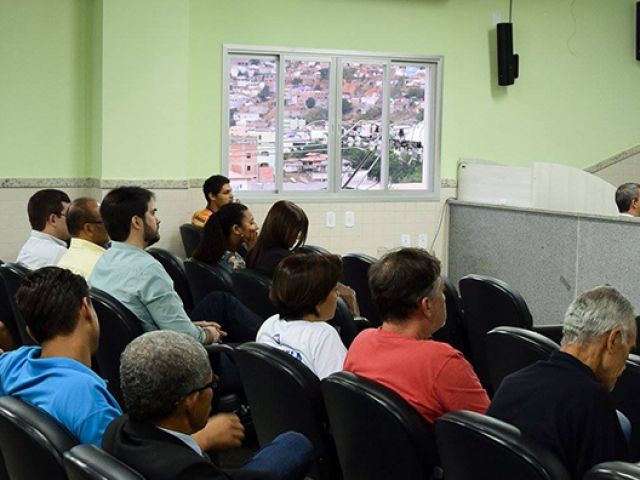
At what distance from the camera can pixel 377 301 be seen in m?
3.03

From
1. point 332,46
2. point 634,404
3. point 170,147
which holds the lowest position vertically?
A: point 634,404

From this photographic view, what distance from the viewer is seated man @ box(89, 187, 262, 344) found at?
154 inches

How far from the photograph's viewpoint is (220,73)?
8008mm

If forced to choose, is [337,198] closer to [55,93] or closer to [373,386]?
[55,93]

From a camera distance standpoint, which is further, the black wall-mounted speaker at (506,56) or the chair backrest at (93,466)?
the black wall-mounted speaker at (506,56)

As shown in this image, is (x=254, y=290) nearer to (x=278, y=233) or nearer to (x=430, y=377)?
(x=278, y=233)

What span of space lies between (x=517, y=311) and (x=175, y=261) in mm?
1897

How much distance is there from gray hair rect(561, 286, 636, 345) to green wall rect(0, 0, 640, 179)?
18.0 feet

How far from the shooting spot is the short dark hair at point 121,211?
4.05 metres

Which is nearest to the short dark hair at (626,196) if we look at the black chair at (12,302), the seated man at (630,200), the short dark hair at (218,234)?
the seated man at (630,200)

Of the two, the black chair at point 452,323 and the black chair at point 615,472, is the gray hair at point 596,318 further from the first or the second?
the black chair at point 452,323

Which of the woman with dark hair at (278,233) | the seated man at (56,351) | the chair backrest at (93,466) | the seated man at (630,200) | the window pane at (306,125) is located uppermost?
the window pane at (306,125)

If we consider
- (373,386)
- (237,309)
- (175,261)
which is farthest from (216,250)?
(373,386)

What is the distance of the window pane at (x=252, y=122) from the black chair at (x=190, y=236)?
0.95 meters
